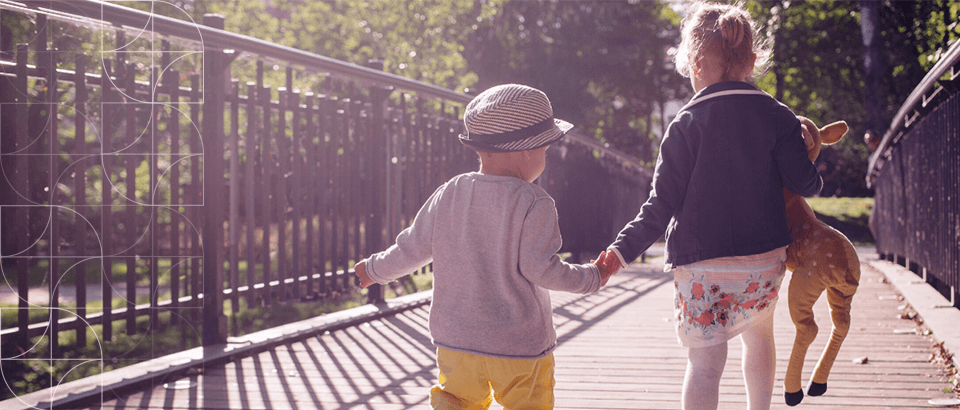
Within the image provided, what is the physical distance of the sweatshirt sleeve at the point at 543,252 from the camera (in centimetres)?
185

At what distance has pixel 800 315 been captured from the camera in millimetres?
2156

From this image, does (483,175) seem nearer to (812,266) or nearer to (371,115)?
(812,266)

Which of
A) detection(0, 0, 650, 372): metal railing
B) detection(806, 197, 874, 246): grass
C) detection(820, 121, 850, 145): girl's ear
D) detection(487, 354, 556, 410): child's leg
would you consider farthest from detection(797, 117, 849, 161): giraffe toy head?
detection(806, 197, 874, 246): grass

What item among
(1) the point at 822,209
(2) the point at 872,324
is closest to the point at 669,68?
(1) the point at 822,209

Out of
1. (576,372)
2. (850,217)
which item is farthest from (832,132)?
(850,217)

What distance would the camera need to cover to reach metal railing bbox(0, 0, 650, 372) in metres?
2.62

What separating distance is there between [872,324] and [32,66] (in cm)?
482

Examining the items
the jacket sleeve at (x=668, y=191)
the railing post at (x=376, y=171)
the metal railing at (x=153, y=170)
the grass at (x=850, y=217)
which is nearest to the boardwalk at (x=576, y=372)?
the metal railing at (x=153, y=170)

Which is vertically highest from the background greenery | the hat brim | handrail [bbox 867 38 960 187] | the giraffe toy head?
the background greenery

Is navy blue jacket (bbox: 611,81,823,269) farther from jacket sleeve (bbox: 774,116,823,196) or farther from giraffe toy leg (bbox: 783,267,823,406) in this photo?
giraffe toy leg (bbox: 783,267,823,406)

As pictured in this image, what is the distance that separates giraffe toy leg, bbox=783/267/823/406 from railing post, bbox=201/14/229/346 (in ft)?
8.85

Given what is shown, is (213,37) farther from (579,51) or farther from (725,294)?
(579,51)

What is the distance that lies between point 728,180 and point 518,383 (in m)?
0.84

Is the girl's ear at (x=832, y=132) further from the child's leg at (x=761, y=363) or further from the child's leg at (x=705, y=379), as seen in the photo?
the child's leg at (x=705, y=379)
